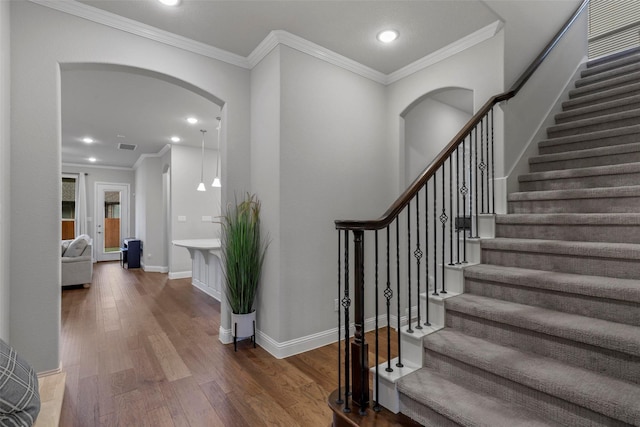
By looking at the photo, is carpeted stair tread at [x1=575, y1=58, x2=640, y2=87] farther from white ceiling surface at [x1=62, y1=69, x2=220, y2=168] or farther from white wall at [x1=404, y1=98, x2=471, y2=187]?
white ceiling surface at [x1=62, y1=69, x2=220, y2=168]

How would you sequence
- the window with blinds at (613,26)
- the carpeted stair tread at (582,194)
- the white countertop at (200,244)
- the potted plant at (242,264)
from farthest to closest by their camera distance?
the window with blinds at (613,26) → the white countertop at (200,244) → the potted plant at (242,264) → the carpeted stair tread at (582,194)

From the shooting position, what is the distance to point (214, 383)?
7.65 ft

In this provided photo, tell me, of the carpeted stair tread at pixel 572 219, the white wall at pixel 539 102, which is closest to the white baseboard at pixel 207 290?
the carpeted stair tread at pixel 572 219

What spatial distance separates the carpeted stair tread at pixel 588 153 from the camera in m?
2.48

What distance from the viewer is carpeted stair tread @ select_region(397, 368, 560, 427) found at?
1370 millimetres

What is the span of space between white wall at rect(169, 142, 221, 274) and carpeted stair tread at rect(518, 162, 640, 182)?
17.9ft

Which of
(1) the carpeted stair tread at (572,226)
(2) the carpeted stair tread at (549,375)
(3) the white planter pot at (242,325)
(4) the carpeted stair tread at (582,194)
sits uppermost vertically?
(4) the carpeted stair tread at (582,194)

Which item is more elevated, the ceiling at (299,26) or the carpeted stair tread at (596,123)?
the ceiling at (299,26)

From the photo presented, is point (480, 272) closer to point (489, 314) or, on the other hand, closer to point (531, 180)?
point (489, 314)

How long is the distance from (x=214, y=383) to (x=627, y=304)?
2588mm

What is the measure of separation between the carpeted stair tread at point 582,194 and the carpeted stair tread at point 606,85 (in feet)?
6.25

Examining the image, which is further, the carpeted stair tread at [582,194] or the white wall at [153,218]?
the white wall at [153,218]

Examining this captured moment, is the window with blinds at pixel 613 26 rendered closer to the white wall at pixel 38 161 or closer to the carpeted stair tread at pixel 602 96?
the carpeted stair tread at pixel 602 96

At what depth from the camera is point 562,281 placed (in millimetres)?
1772
